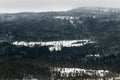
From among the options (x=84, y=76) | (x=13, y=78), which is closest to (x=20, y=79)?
(x=13, y=78)

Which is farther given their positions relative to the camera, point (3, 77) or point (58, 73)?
point (58, 73)

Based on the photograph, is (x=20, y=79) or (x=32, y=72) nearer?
(x=20, y=79)

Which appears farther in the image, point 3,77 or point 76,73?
point 76,73

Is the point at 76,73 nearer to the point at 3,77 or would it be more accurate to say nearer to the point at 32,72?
the point at 32,72

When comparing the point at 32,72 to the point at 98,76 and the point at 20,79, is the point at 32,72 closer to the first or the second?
the point at 20,79

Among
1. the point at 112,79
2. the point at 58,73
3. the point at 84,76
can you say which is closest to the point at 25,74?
the point at 58,73

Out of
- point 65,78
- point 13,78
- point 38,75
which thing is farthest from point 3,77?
point 65,78

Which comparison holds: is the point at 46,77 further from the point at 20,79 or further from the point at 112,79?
the point at 112,79
